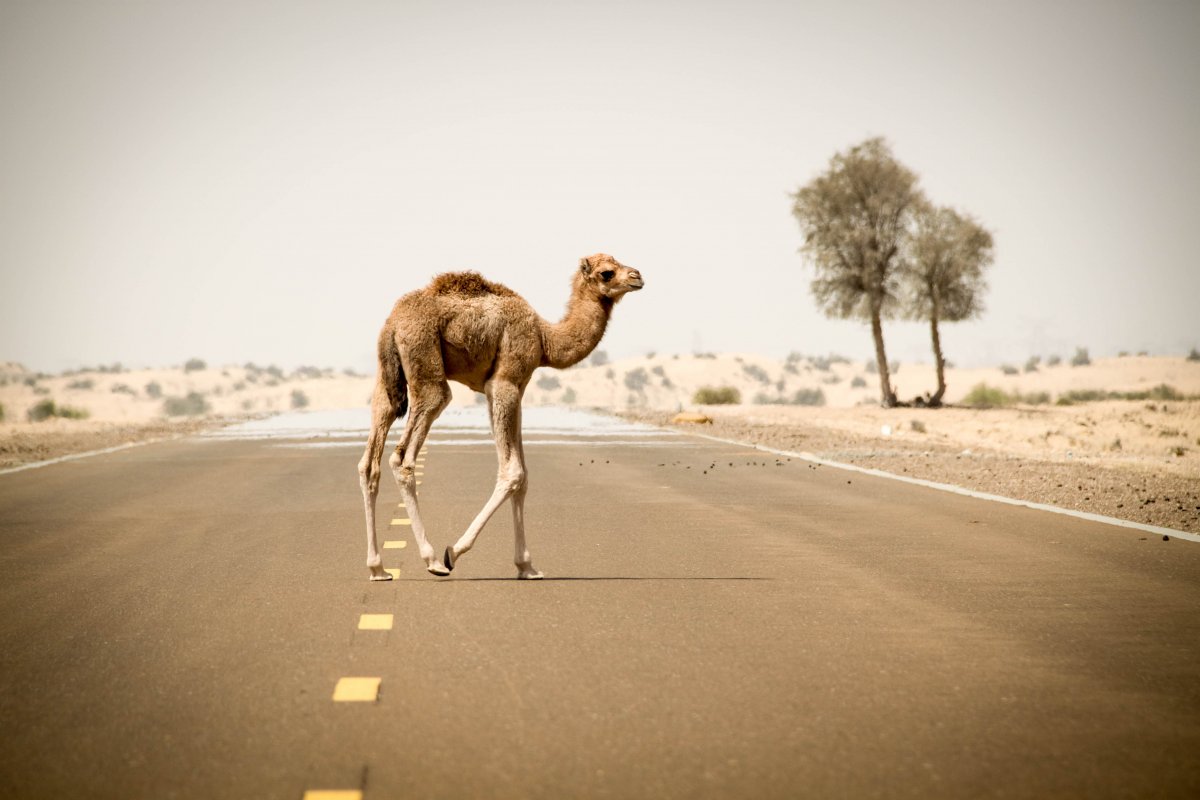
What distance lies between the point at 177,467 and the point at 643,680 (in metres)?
18.0

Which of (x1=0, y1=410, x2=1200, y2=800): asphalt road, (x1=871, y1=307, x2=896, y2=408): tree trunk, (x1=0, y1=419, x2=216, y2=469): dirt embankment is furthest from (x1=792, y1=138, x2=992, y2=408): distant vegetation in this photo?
(x1=0, y1=410, x2=1200, y2=800): asphalt road

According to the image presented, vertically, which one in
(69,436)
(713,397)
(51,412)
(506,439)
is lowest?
(713,397)

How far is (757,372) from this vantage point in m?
116

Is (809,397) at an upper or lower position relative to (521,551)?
lower

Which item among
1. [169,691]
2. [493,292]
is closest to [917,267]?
[493,292]

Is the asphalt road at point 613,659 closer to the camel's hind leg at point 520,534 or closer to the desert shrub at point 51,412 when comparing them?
the camel's hind leg at point 520,534

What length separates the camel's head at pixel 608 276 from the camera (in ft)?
34.1

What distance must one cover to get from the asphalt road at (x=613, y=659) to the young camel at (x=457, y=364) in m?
0.69

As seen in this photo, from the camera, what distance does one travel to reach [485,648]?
25.3ft

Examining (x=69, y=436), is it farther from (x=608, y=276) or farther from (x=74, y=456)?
(x=608, y=276)

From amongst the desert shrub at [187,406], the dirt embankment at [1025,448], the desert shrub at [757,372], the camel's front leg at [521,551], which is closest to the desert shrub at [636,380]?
the desert shrub at [757,372]

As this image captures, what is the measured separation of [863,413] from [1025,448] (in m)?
16.6

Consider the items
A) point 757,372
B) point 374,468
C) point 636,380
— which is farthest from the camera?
point 757,372

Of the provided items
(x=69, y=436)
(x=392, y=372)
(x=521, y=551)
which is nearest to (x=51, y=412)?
(x=69, y=436)
